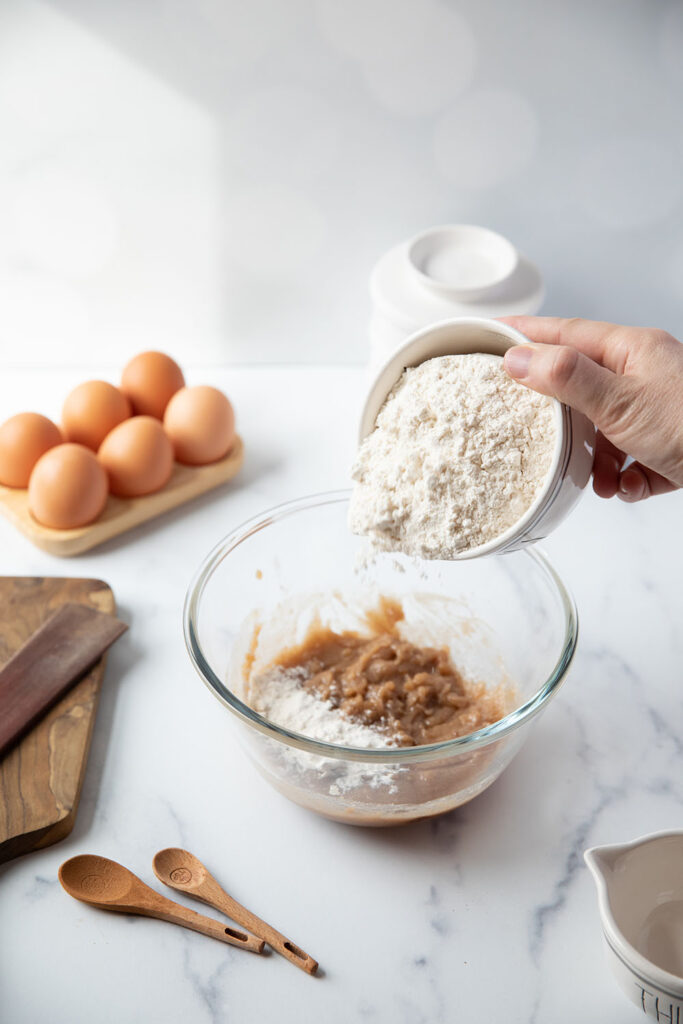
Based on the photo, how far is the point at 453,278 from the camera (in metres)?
1.52

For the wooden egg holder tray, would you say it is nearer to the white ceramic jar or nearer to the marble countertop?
the marble countertop

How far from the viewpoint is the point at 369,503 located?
0.94 metres

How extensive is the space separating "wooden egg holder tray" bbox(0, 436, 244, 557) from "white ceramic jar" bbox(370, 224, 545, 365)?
0.37m

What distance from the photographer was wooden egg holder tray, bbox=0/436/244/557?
1415 millimetres

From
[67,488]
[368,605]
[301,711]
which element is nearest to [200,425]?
[67,488]

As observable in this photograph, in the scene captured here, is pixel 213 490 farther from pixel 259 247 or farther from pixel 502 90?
pixel 502 90

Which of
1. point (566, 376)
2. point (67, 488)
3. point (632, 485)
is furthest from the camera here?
point (67, 488)

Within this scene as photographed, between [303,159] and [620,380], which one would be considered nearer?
[620,380]

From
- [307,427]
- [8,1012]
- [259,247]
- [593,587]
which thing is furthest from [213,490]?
[8,1012]

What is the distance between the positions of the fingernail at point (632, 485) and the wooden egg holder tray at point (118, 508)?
662 mm

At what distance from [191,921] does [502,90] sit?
1.33m

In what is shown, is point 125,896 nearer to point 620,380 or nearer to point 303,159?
point 620,380

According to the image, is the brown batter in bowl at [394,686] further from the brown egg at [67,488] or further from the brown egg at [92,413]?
the brown egg at [92,413]

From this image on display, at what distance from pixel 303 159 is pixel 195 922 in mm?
1242
